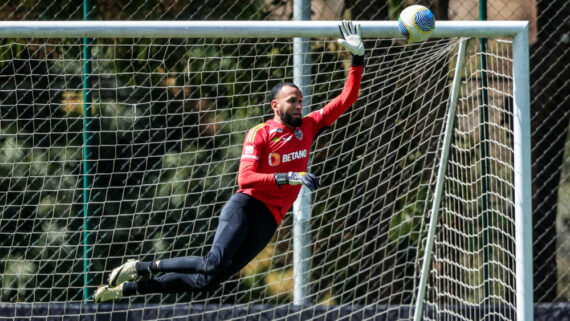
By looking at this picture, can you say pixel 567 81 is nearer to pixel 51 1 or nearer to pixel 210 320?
pixel 210 320

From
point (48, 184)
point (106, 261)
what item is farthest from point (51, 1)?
point (106, 261)

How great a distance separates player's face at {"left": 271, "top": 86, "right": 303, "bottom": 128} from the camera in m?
4.95

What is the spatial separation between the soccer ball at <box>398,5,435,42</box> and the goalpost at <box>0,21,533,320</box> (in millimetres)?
1388

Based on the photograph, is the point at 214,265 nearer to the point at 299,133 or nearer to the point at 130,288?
the point at 130,288

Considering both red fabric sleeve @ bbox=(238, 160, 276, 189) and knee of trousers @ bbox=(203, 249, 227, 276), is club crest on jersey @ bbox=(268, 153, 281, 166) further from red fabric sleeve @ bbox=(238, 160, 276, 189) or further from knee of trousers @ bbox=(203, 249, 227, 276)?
knee of trousers @ bbox=(203, 249, 227, 276)

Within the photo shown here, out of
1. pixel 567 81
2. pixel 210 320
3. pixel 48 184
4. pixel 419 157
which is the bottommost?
pixel 210 320

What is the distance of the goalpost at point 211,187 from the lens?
6.02 m

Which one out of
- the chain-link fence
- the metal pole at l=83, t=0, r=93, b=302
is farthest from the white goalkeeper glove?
the metal pole at l=83, t=0, r=93, b=302

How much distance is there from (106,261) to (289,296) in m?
1.42

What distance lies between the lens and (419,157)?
20.6ft

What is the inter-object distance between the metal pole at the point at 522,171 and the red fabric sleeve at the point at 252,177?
1414mm

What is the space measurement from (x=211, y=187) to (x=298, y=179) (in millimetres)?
2047

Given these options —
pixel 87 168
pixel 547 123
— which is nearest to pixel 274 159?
pixel 87 168

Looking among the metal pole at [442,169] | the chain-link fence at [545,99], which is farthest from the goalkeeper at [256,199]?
the chain-link fence at [545,99]
